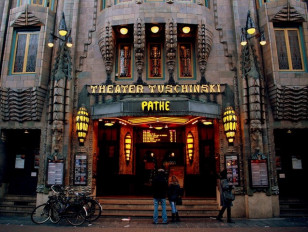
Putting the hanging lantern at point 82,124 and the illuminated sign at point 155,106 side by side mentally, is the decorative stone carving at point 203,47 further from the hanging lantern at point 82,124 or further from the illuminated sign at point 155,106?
the hanging lantern at point 82,124

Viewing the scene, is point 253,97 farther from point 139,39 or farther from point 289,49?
point 139,39

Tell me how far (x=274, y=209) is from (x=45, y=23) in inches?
600

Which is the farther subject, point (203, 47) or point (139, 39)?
point (203, 47)

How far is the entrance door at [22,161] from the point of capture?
622 inches

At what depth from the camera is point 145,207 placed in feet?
44.2

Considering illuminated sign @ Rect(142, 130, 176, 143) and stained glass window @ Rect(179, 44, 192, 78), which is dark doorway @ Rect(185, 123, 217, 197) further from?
stained glass window @ Rect(179, 44, 192, 78)

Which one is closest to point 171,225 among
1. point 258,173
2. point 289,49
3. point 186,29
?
point 258,173

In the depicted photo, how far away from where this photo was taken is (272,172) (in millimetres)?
13391

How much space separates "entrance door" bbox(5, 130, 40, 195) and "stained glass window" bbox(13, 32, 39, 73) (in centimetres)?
358

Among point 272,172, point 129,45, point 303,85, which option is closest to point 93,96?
point 129,45

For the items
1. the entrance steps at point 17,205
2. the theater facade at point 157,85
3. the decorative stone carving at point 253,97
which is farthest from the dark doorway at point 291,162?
the entrance steps at point 17,205

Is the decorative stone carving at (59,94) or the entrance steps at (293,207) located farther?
the decorative stone carving at (59,94)

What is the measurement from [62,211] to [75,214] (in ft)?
1.79

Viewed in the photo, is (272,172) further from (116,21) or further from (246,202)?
(116,21)
